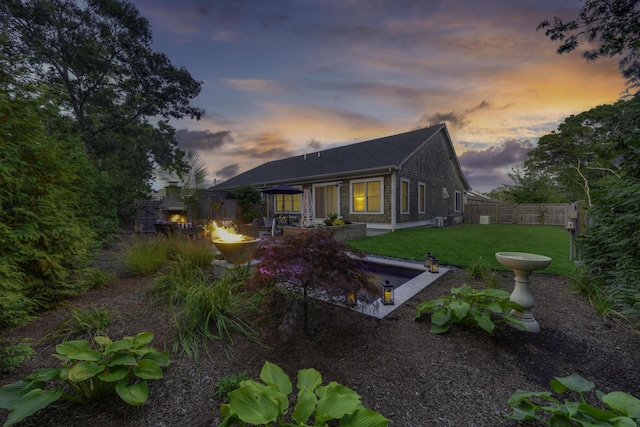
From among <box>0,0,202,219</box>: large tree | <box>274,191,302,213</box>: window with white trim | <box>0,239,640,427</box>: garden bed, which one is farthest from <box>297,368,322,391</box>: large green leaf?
<box>274,191,302,213</box>: window with white trim

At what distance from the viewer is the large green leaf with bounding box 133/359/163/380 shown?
1709 millimetres

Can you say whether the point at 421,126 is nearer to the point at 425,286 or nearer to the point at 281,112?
the point at 281,112

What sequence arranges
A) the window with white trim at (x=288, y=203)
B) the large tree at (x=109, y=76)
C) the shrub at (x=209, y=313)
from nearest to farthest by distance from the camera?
the shrub at (x=209, y=313), the large tree at (x=109, y=76), the window with white trim at (x=288, y=203)

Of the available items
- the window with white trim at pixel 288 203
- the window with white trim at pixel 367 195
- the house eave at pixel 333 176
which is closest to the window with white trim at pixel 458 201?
the window with white trim at pixel 367 195

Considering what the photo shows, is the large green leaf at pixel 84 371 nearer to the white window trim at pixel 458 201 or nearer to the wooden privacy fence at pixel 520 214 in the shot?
the white window trim at pixel 458 201

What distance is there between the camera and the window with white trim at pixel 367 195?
1203 cm

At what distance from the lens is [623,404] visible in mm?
1404

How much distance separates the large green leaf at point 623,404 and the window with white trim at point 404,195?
1093 cm

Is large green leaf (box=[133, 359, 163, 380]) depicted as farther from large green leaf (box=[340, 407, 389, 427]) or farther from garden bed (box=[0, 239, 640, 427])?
large green leaf (box=[340, 407, 389, 427])

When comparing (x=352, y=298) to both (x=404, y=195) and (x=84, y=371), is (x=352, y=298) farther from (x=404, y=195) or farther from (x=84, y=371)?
(x=404, y=195)

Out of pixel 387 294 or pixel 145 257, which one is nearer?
pixel 387 294

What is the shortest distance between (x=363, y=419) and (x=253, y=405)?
0.60 m

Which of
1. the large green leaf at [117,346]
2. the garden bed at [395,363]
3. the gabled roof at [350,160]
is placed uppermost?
the gabled roof at [350,160]

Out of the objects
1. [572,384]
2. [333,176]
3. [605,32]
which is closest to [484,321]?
[572,384]
